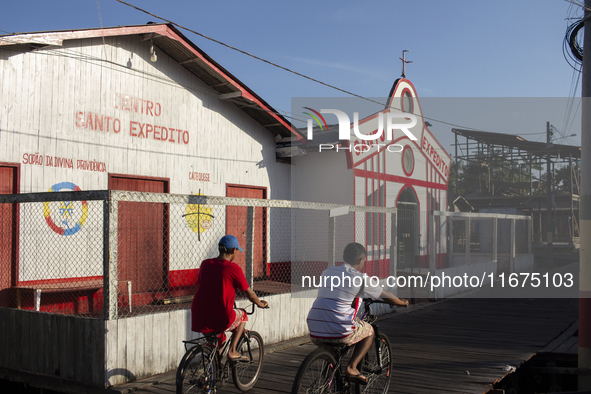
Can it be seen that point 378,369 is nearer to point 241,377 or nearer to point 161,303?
point 241,377

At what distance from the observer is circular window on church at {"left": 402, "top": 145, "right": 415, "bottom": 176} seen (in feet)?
54.3

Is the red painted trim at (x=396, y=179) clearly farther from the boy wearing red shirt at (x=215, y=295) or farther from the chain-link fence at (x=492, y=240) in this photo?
the boy wearing red shirt at (x=215, y=295)

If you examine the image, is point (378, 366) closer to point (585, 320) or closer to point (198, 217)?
point (585, 320)

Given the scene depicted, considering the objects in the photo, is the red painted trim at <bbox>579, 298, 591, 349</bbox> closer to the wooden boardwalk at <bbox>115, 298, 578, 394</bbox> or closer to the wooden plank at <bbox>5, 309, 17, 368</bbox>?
the wooden boardwalk at <bbox>115, 298, 578, 394</bbox>

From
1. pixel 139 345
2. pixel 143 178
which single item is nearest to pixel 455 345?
pixel 139 345

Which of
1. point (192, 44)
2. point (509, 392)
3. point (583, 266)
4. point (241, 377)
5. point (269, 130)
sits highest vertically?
point (192, 44)

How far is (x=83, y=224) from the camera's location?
8.80 m

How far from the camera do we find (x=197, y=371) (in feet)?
15.2

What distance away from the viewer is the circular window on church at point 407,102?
1730 centimetres

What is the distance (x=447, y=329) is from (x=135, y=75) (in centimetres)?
740

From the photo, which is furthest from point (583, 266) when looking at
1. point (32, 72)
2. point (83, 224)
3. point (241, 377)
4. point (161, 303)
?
point (32, 72)

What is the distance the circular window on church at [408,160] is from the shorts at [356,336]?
1236 cm

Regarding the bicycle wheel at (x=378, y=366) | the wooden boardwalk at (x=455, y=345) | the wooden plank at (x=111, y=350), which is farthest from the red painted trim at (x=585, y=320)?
the wooden plank at (x=111, y=350)

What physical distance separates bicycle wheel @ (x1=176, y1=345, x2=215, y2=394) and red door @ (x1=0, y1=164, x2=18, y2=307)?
4.52 metres
